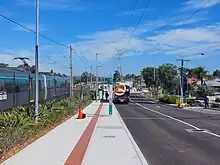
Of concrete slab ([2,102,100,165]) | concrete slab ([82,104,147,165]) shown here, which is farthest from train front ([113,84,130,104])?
concrete slab ([2,102,100,165])

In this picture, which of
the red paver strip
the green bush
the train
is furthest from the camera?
the train

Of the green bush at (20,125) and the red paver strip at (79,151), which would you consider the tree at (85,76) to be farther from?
the red paver strip at (79,151)

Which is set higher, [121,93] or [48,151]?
[121,93]

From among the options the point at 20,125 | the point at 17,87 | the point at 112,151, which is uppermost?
the point at 17,87

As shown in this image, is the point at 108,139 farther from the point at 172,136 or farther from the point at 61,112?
the point at 61,112

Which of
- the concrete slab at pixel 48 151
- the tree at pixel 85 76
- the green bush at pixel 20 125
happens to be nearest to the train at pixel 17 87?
the green bush at pixel 20 125

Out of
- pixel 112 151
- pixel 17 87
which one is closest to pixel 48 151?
pixel 112 151

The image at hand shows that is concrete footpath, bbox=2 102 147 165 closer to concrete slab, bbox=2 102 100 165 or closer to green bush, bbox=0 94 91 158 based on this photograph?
concrete slab, bbox=2 102 100 165

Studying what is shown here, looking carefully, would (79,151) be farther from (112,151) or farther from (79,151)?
(112,151)

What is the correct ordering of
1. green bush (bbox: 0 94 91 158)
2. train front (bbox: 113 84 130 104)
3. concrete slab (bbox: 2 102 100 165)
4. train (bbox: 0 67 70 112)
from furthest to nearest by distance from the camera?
train front (bbox: 113 84 130 104) → train (bbox: 0 67 70 112) → green bush (bbox: 0 94 91 158) → concrete slab (bbox: 2 102 100 165)

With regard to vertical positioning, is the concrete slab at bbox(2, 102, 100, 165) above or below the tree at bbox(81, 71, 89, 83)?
below

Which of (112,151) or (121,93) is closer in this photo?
(112,151)

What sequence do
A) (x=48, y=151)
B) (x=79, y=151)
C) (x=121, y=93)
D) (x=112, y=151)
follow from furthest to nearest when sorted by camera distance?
(x=121, y=93) < (x=112, y=151) < (x=79, y=151) < (x=48, y=151)

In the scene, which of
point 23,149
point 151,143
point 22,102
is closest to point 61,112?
point 22,102
